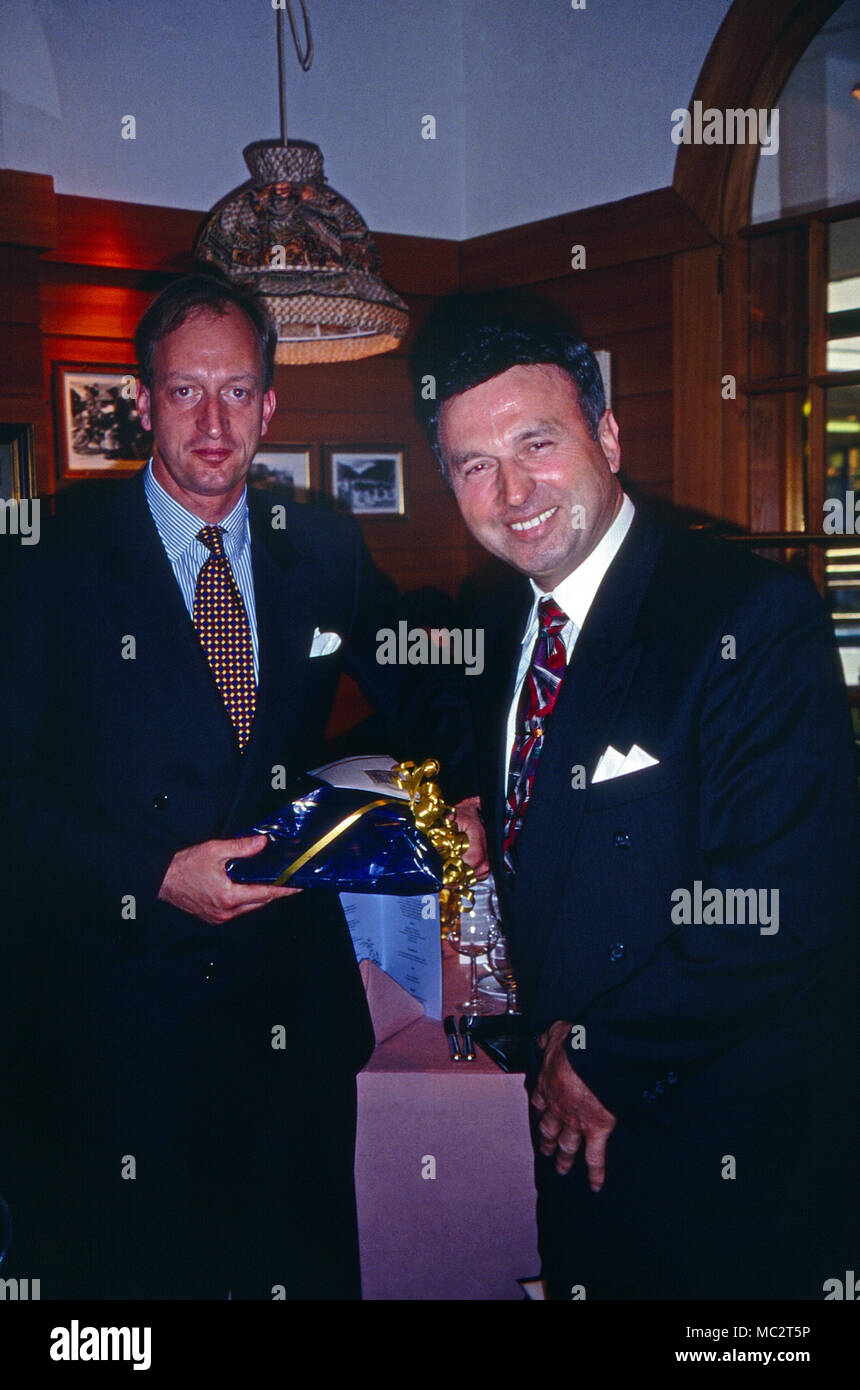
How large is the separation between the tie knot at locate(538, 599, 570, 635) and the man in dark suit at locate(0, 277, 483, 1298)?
0.50 meters

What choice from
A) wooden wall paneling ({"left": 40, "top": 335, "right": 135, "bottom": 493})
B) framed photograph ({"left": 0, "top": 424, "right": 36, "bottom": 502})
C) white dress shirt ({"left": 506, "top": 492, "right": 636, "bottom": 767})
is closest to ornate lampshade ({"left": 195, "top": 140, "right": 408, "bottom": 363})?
white dress shirt ({"left": 506, "top": 492, "right": 636, "bottom": 767})

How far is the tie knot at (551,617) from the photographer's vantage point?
1.60 m

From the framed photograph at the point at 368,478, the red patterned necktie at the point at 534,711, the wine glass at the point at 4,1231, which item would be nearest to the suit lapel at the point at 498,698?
the red patterned necktie at the point at 534,711

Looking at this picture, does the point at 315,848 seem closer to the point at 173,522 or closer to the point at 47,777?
the point at 47,777

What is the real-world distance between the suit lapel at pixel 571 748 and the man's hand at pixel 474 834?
0.37 metres

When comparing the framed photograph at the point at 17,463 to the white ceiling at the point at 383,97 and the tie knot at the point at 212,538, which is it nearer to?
the white ceiling at the point at 383,97

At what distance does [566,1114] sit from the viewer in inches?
55.9

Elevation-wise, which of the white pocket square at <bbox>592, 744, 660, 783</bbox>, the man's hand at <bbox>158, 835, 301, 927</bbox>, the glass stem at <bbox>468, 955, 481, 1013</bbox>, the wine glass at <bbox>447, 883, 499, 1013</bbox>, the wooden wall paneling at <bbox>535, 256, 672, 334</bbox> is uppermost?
the wooden wall paneling at <bbox>535, 256, 672, 334</bbox>

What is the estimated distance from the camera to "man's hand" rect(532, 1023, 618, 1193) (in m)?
1.39

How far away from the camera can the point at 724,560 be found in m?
1.45

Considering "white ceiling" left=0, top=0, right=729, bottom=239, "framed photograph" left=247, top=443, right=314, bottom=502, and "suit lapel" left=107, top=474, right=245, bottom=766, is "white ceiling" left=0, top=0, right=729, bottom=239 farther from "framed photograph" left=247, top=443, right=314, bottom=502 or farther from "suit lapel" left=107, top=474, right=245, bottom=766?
"suit lapel" left=107, top=474, right=245, bottom=766

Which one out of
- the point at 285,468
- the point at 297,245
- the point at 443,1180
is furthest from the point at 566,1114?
the point at 285,468
